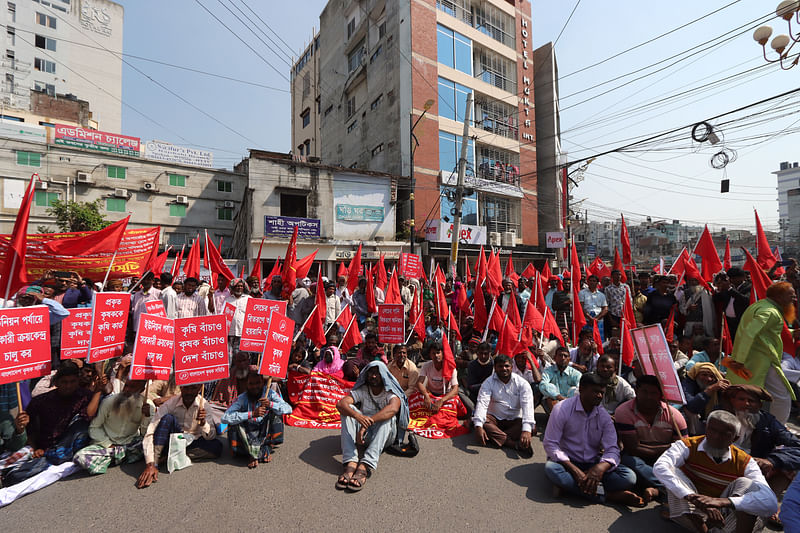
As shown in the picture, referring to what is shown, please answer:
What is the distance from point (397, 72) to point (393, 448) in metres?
22.6

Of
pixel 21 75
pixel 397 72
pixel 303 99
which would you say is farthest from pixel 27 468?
pixel 21 75

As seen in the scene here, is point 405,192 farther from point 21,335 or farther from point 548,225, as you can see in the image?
point 21,335

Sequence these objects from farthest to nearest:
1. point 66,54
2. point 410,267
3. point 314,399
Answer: point 66,54 → point 410,267 → point 314,399

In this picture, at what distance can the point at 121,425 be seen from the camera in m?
4.23

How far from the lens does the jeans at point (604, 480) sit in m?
3.54

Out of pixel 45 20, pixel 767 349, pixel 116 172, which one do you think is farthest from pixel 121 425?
pixel 45 20

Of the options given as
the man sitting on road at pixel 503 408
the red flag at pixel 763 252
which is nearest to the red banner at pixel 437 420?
the man sitting on road at pixel 503 408

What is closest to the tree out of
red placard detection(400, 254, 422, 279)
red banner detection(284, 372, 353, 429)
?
red placard detection(400, 254, 422, 279)

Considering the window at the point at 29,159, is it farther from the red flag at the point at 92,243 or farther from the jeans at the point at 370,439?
the jeans at the point at 370,439

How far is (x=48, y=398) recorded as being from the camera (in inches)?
163

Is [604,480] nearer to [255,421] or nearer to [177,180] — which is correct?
[255,421]

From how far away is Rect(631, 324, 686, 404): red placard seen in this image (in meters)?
3.69

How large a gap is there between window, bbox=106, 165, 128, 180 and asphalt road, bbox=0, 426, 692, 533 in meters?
28.8

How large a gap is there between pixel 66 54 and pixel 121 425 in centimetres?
5438
